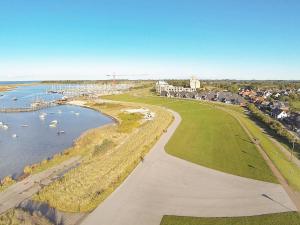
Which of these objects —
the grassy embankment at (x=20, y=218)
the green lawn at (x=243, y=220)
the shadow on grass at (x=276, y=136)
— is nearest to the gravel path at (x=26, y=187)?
the grassy embankment at (x=20, y=218)

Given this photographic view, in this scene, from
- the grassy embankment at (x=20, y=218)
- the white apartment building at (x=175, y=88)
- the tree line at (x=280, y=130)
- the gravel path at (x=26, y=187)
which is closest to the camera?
the grassy embankment at (x=20, y=218)

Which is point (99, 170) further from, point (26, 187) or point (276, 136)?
point (276, 136)

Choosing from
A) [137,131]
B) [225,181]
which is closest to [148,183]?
[225,181]

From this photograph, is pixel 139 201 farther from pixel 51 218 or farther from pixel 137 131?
pixel 137 131

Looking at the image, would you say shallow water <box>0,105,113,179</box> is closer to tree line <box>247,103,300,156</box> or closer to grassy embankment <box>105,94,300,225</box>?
grassy embankment <box>105,94,300,225</box>

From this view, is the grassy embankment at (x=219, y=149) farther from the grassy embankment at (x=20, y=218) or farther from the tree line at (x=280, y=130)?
the grassy embankment at (x=20, y=218)

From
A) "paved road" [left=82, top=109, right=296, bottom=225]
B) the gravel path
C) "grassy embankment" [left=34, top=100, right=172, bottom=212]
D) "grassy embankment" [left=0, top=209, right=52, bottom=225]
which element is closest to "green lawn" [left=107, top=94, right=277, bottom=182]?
"paved road" [left=82, top=109, right=296, bottom=225]

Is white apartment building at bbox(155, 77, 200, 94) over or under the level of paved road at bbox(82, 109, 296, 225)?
over
